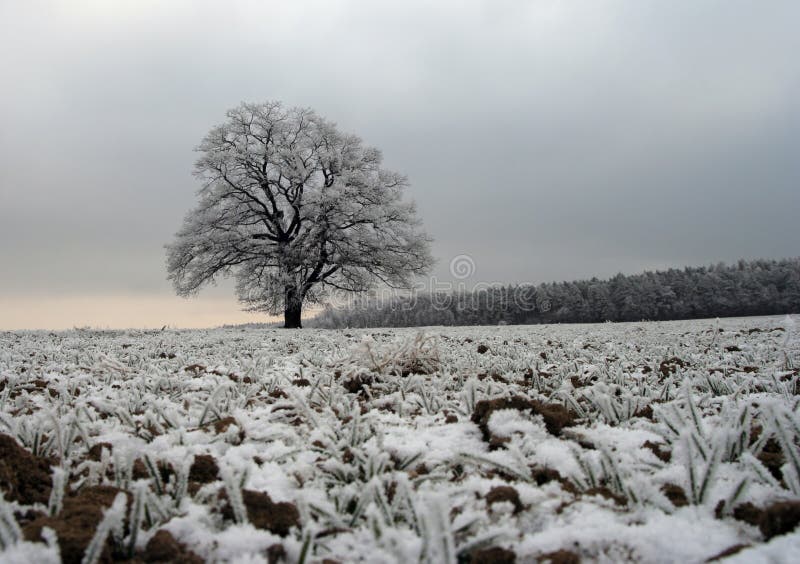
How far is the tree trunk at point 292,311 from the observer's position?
59.7ft

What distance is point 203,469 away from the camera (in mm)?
1581

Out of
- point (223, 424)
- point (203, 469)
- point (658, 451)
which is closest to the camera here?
point (203, 469)

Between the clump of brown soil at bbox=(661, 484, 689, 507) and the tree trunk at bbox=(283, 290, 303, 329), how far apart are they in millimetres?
17348

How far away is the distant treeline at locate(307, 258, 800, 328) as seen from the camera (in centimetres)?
2367

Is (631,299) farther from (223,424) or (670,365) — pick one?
(223,424)

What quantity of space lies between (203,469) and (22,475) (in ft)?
1.70

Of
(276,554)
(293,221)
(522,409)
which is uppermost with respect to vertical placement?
(293,221)

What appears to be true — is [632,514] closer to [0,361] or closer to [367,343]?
[367,343]

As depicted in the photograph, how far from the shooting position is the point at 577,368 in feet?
12.1

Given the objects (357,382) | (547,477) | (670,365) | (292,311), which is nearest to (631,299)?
(292,311)

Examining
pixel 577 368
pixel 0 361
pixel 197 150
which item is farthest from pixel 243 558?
pixel 197 150

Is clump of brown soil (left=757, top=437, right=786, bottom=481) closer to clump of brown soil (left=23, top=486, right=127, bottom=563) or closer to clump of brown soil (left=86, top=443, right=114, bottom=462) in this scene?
clump of brown soil (left=23, top=486, right=127, bottom=563)

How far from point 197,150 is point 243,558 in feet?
66.2

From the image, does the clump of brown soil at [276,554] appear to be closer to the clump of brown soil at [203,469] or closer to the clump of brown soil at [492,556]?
the clump of brown soil at [492,556]
